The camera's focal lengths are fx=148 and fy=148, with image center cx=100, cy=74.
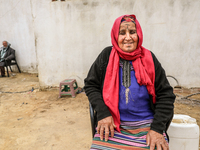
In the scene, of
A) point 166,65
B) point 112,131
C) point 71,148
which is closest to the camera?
point 112,131

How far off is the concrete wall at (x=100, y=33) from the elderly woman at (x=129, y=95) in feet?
8.54

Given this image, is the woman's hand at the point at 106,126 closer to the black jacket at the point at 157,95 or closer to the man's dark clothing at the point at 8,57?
the black jacket at the point at 157,95

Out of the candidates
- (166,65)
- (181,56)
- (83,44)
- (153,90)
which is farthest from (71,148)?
(181,56)

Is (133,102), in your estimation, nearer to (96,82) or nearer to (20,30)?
(96,82)

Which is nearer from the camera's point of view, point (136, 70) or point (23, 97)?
point (136, 70)

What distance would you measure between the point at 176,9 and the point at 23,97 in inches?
185

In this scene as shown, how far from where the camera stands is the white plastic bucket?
1425mm

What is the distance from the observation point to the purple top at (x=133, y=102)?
1.32 meters

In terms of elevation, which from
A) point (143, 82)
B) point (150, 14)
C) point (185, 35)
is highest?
point (150, 14)

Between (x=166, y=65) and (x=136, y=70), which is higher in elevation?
(x=136, y=70)

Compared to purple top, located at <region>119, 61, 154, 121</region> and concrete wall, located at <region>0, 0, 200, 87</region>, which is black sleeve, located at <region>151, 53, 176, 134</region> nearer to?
purple top, located at <region>119, 61, 154, 121</region>

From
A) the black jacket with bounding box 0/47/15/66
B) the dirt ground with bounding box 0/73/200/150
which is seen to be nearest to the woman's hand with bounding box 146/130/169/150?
the dirt ground with bounding box 0/73/200/150

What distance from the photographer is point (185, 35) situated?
3736 mm

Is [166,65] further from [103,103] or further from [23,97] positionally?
[23,97]
